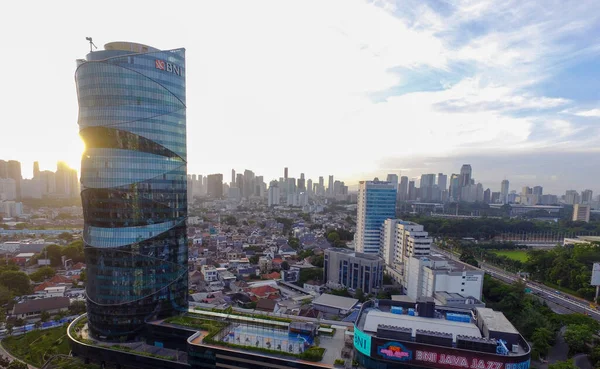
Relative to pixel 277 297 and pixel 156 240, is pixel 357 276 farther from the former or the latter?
pixel 156 240

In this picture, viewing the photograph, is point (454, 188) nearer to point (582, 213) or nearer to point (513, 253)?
point (582, 213)

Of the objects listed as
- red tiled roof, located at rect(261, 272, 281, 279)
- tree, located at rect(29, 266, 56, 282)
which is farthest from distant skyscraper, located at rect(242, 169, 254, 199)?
tree, located at rect(29, 266, 56, 282)

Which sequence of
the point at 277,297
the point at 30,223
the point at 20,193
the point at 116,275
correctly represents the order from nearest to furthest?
the point at 116,275 < the point at 277,297 < the point at 30,223 < the point at 20,193

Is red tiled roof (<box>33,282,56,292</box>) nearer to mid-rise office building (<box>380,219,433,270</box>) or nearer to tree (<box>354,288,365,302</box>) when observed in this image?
tree (<box>354,288,365,302</box>)

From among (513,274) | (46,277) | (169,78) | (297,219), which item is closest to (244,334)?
(169,78)

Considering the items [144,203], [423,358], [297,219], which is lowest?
[297,219]

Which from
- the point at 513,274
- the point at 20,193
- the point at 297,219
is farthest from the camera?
the point at 20,193

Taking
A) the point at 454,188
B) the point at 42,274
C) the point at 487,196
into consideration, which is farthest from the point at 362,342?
the point at 487,196
